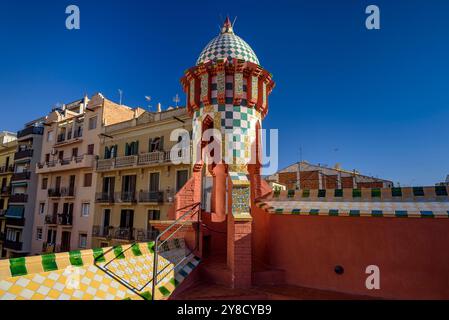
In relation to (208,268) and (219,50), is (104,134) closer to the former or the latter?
(219,50)

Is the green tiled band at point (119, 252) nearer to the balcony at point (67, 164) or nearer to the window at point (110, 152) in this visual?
the window at point (110, 152)

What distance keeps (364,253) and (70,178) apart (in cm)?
2900

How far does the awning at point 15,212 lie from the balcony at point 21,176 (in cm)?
328

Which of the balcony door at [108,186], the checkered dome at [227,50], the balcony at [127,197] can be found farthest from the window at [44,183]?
the checkered dome at [227,50]

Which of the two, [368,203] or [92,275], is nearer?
[92,275]

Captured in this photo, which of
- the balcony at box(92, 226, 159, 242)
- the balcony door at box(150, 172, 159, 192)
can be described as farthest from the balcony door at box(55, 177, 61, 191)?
the balcony door at box(150, 172, 159, 192)

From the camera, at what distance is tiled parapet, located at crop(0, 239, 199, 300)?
3.78m

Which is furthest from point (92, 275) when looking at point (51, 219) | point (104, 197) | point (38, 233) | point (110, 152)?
point (38, 233)

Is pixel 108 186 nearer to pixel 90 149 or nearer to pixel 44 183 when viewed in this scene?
pixel 90 149

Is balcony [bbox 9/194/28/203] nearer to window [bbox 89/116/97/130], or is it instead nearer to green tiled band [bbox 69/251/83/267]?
window [bbox 89/116/97/130]

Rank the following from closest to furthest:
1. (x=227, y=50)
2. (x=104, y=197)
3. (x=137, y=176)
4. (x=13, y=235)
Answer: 1. (x=227, y=50)
2. (x=137, y=176)
3. (x=104, y=197)
4. (x=13, y=235)

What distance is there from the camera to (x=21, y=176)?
107 ft

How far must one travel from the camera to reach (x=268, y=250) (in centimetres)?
669
